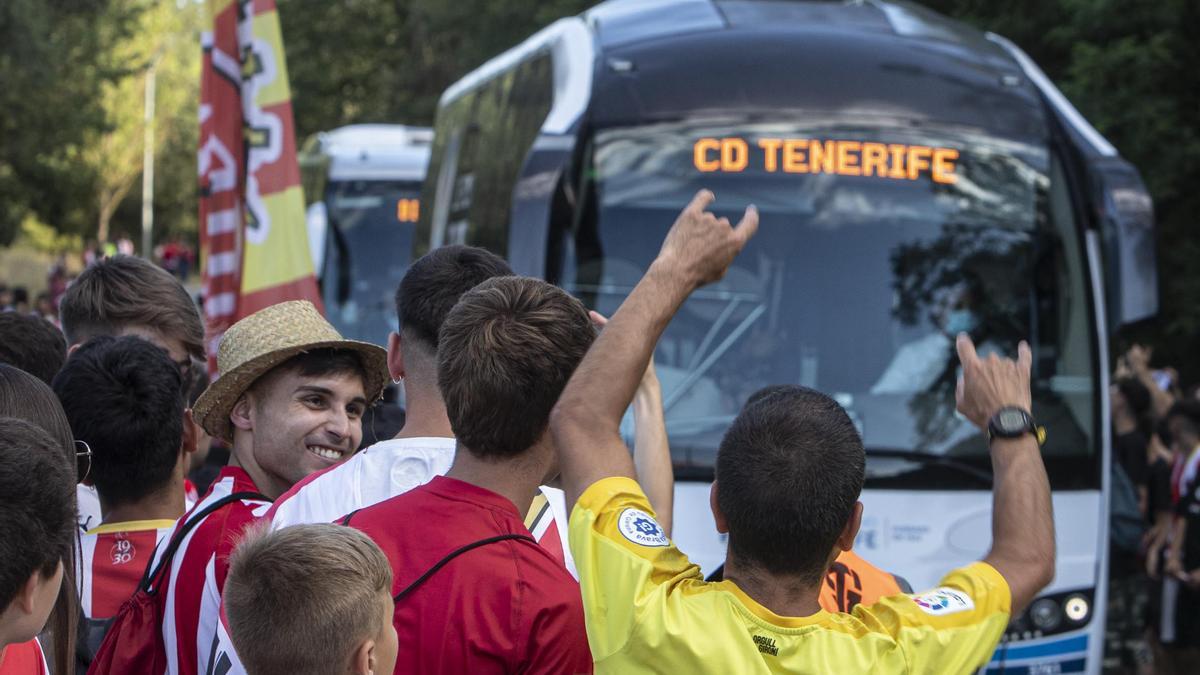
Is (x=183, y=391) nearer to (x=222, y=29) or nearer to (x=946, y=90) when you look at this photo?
(x=222, y=29)

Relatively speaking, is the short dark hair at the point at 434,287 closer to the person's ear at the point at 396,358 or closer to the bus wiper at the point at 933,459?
the person's ear at the point at 396,358

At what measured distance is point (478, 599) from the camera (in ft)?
9.11

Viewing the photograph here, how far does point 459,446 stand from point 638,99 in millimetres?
4999

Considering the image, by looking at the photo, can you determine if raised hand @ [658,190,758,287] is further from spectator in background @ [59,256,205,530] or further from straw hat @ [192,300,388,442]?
spectator in background @ [59,256,205,530]

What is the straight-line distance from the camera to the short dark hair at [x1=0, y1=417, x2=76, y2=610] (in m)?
2.54

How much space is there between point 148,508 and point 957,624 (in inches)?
84.5

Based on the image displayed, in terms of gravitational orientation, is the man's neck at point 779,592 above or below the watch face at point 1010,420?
below

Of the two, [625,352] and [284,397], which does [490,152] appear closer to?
[284,397]

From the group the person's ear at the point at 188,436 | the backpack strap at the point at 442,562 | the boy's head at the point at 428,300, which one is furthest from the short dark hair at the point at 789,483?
the person's ear at the point at 188,436

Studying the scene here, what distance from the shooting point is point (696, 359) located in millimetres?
7363

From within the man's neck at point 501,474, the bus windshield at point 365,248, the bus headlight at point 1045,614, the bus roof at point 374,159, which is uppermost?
the man's neck at point 501,474

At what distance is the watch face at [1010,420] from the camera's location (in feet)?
9.45

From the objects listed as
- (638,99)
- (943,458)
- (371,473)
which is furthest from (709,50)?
(371,473)

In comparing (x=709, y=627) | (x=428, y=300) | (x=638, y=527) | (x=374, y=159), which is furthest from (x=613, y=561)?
(x=374, y=159)
